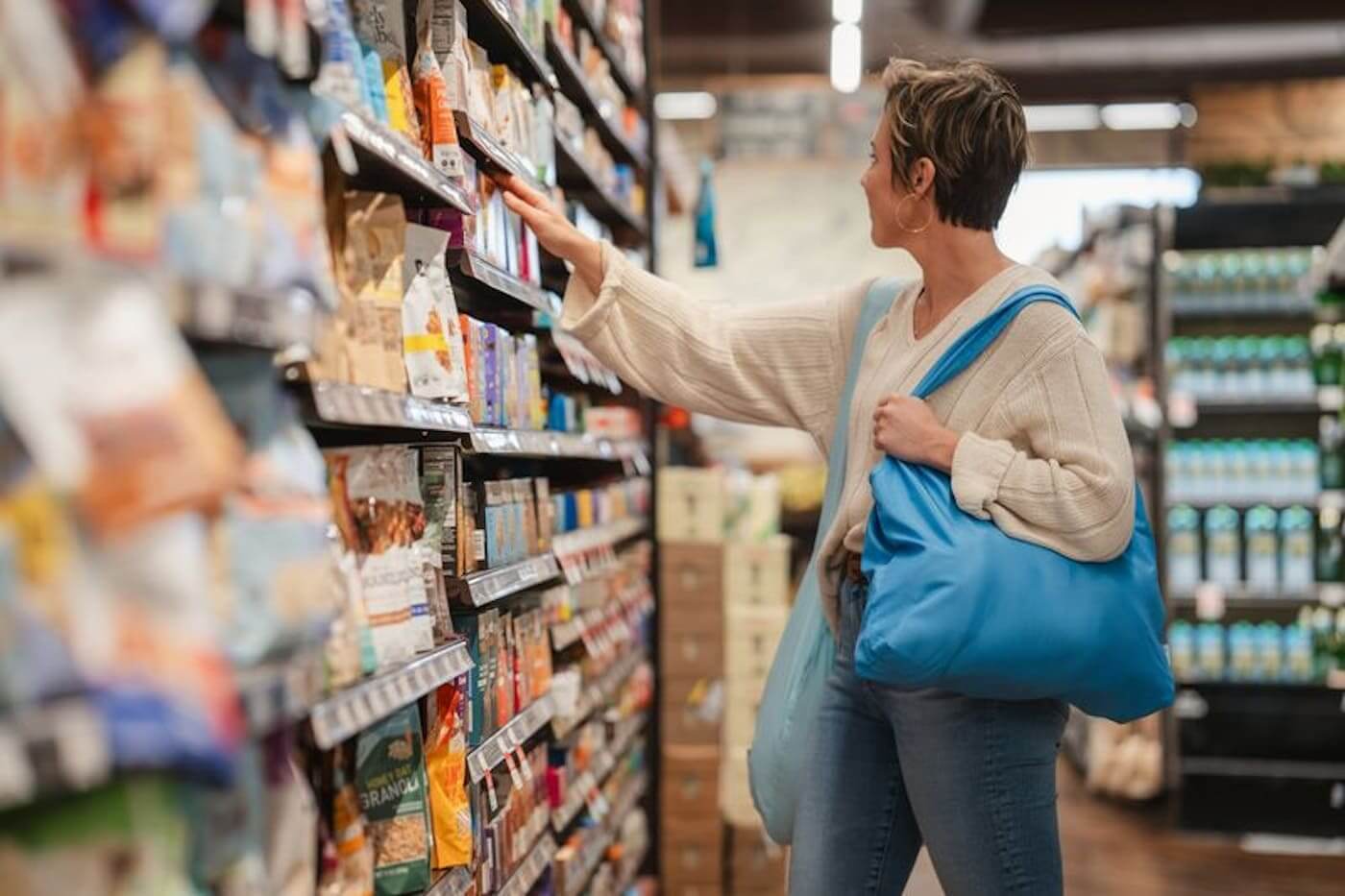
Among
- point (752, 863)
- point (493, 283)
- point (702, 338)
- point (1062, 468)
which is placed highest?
point (493, 283)

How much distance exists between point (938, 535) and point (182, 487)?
1370 mm

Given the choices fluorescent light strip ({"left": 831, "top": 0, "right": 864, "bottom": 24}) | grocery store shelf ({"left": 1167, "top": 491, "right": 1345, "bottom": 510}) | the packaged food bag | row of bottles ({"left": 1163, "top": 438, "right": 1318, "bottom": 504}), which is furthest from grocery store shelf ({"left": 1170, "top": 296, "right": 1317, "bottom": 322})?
the packaged food bag

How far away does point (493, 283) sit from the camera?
2770mm

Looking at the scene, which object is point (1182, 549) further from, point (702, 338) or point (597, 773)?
point (702, 338)

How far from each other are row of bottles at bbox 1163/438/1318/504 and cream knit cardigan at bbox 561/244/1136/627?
15.0ft

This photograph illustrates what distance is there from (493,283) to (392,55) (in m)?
0.57

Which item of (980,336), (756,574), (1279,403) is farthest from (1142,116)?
(980,336)

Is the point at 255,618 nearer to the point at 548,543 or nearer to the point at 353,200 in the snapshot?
the point at 353,200

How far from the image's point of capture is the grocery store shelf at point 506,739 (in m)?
2.56

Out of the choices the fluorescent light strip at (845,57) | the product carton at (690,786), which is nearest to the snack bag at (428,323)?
the product carton at (690,786)

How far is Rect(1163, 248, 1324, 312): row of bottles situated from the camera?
700 centimetres

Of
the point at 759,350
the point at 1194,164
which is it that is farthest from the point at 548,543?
the point at 1194,164

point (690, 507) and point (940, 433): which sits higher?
point (940, 433)

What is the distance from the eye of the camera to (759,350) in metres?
2.82
